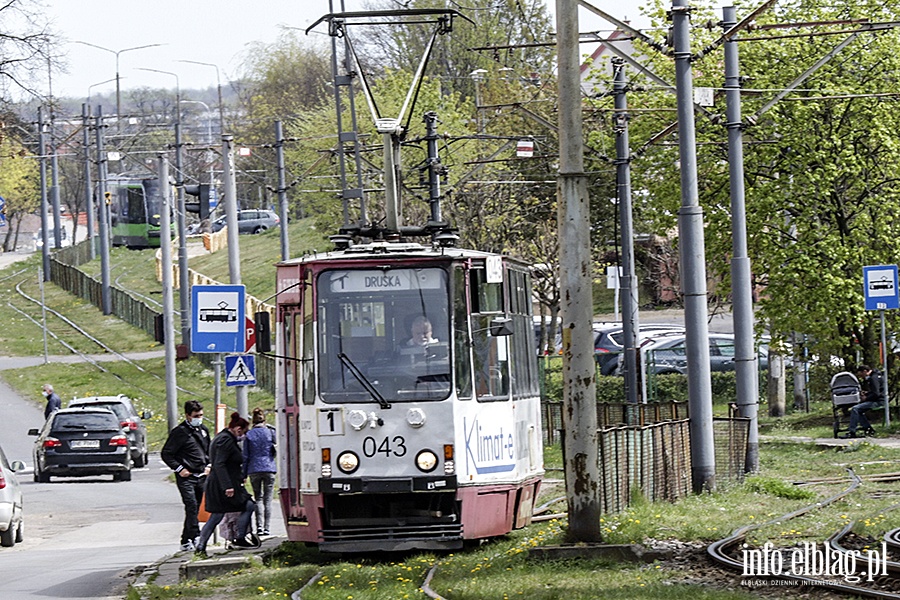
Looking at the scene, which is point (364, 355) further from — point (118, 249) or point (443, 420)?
point (118, 249)

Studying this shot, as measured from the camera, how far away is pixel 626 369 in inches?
1177

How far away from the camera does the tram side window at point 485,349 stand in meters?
16.3

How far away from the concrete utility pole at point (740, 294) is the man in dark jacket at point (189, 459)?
25.2ft

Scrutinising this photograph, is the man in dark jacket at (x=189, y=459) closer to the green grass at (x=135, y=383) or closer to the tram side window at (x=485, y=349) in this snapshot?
the tram side window at (x=485, y=349)

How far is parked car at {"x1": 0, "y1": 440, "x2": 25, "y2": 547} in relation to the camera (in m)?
21.7

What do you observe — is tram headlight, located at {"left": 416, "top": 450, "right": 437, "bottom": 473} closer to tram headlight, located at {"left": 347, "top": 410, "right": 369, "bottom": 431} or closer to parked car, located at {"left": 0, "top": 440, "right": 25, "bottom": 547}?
tram headlight, located at {"left": 347, "top": 410, "right": 369, "bottom": 431}

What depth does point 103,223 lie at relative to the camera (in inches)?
2645

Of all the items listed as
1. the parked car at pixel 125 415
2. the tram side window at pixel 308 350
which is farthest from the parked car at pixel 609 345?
the tram side window at pixel 308 350

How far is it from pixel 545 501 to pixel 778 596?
37.2ft

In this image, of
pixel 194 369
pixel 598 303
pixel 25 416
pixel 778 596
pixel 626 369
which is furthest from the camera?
pixel 598 303

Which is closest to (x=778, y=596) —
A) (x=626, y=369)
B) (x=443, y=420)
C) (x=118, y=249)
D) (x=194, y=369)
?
(x=443, y=420)

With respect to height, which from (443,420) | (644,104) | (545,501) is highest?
(644,104)

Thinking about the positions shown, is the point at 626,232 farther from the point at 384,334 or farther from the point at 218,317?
the point at 384,334

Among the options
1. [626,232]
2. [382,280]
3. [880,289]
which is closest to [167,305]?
[626,232]
